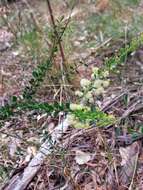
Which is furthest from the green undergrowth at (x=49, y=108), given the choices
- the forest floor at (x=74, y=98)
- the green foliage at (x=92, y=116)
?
the forest floor at (x=74, y=98)

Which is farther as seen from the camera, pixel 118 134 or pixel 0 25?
pixel 0 25

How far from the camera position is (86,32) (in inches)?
128

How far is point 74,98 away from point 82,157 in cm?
42

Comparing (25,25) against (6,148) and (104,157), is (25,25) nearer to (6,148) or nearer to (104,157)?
(6,148)

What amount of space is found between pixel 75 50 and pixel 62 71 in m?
0.60

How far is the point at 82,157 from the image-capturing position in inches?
76.1

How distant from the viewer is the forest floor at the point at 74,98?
6.10ft

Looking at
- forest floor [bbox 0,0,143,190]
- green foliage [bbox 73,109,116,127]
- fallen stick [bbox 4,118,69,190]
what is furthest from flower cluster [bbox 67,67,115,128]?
fallen stick [bbox 4,118,69,190]

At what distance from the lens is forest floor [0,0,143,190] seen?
1.86m

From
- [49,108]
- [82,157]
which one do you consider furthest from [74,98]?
[49,108]

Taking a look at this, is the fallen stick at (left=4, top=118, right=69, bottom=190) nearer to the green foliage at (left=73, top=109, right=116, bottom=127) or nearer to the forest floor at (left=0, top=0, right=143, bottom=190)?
the forest floor at (left=0, top=0, right=143, bottom=190)

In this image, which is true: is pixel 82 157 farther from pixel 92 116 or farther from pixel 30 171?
pixel 92 116

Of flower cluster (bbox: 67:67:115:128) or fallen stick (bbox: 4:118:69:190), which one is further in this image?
fallen stick (bbox: 4:118:69:190)

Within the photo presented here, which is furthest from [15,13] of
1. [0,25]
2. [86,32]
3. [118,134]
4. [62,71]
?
[118,134]
